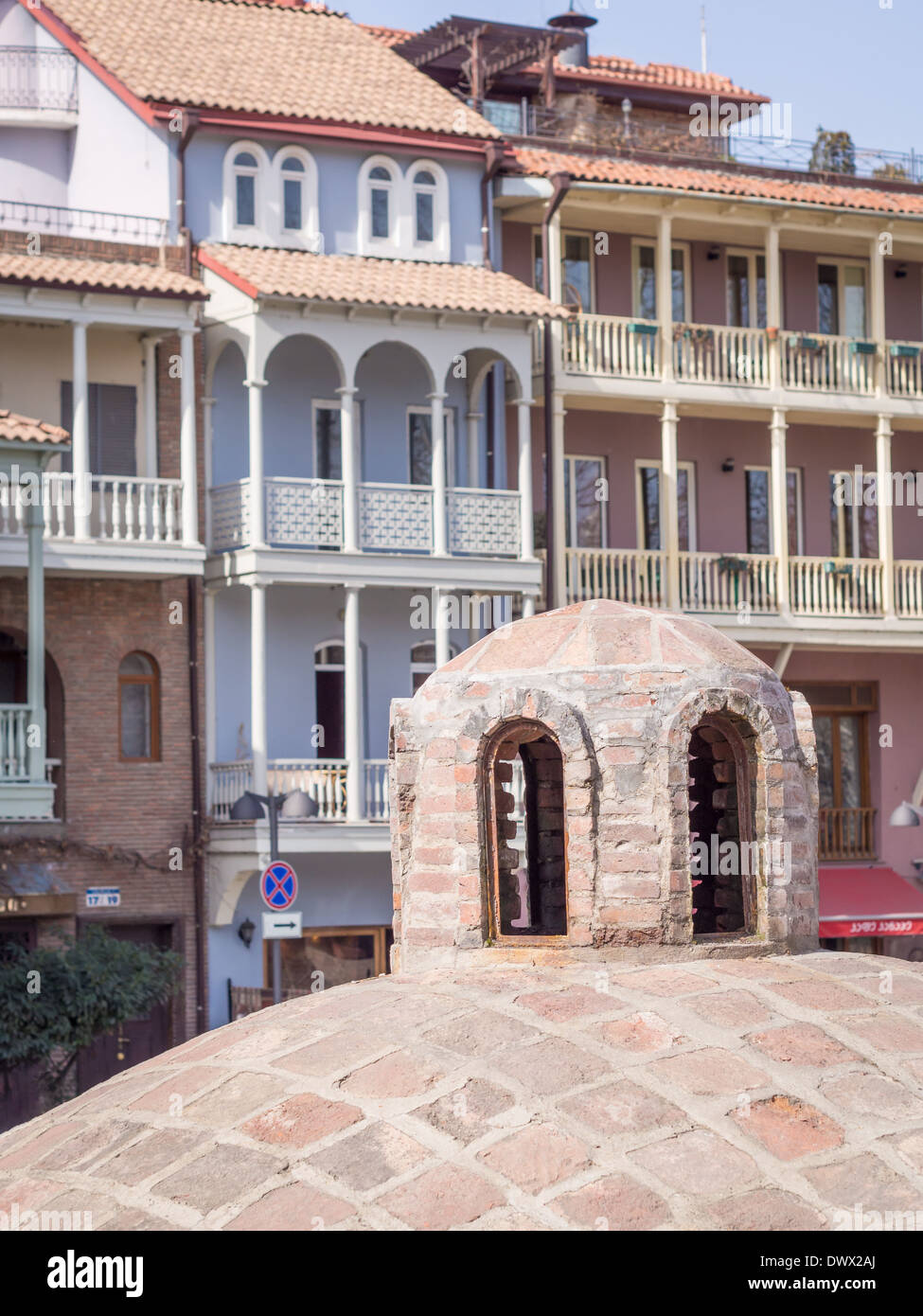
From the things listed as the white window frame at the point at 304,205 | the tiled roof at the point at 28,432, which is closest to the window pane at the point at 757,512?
the white window frame at the point at 304,205

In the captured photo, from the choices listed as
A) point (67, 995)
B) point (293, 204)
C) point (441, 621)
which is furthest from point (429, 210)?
point (67, 995)

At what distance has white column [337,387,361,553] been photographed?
30.7 meters

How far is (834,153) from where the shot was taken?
125 ft

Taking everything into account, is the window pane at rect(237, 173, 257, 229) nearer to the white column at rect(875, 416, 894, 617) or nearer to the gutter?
the gutter

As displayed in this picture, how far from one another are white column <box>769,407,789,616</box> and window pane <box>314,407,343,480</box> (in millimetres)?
7054

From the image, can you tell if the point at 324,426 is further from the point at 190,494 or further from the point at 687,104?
the point at 687,104

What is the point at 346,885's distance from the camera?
1229 inches

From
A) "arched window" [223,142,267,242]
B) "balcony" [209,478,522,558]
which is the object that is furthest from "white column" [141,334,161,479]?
"arched window" [223,142,267,242]

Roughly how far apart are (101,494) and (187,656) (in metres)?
2.85

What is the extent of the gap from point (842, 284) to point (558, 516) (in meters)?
7.94

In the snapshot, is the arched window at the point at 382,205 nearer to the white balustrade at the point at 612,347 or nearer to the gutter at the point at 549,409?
the gutter at the point at 549,409

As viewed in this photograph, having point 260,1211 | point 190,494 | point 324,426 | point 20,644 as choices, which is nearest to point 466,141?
point 324,426

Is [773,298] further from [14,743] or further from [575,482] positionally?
[14,743]

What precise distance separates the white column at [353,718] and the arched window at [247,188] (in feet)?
18.4
